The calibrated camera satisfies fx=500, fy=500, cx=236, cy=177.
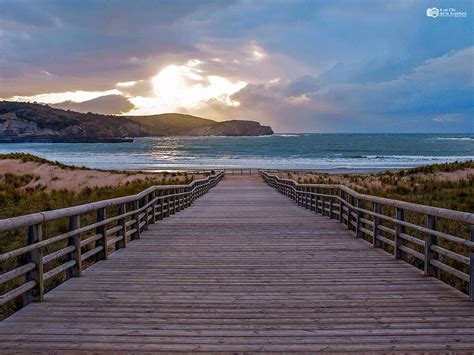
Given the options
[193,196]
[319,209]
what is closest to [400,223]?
[319,209]

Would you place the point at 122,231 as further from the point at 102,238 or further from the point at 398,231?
the point at 398,231

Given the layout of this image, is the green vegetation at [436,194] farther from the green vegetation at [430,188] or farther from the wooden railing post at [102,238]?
the wooden railing post at [102,238]

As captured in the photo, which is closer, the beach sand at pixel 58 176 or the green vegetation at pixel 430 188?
the green vegetation at pixel 430 188

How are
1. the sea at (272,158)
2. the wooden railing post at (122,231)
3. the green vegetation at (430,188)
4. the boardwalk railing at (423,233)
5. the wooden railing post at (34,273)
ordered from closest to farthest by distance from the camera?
the wooden railing post at (34,273)
the boardwalk railing at (423,233)
the wooden railing post at (122,231)
the green vegetation at (430,188)
the sea at (272,158)

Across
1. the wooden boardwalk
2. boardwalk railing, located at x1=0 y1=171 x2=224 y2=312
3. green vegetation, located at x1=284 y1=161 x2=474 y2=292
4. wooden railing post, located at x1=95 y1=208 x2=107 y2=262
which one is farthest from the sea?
wooden railing post, located at x1=95 y1=208 x2=107 y2=262

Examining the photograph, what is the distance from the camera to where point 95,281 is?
6711mm

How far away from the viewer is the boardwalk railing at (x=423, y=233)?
6.04 m

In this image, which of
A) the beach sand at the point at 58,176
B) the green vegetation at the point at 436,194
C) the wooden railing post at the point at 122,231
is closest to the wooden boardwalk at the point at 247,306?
the wooden railing post at the point at 122,231

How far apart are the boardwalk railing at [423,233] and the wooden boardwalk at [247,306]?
26cm

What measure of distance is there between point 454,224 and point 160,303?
9.13m

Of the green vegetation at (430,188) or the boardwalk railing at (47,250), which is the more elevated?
the boardwalk railing at (47,250)

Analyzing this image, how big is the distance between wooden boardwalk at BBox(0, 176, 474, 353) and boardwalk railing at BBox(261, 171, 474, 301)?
0.86ft

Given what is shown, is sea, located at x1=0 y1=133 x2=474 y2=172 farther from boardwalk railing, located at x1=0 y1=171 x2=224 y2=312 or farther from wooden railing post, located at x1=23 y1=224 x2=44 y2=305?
wooden railing post, located at x1=23 y1=224 x2=44 y2=305

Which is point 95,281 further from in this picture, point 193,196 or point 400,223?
point 193,196
